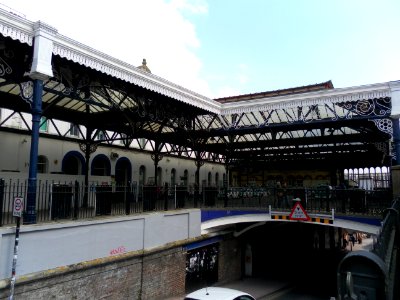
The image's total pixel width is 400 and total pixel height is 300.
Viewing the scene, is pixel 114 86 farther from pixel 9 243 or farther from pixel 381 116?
pixel 381 116

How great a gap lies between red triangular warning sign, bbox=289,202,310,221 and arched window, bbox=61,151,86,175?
12.3 metres

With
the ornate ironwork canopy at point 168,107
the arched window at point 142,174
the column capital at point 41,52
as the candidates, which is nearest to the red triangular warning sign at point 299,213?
the ornate ironwork canopy at point 168,107

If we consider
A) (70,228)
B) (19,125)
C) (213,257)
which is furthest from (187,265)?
(19,125)

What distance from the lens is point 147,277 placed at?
37.6 ft

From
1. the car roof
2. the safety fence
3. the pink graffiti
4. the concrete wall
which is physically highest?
the safety fence

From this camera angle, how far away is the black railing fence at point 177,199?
986cm

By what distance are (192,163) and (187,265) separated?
1709 cm

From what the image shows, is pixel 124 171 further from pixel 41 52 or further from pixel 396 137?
pixel 396 137

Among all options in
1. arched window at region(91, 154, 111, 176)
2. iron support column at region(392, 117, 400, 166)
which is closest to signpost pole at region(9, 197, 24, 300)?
iron support column at region(392, 117, 400, 166)

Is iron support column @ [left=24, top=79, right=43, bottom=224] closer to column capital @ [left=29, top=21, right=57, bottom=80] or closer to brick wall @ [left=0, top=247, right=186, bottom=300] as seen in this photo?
column capital @ [left=29, top=21, right=57, bottom=80]

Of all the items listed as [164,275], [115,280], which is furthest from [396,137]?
[115,280]

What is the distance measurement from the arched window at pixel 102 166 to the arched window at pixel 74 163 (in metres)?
1.14

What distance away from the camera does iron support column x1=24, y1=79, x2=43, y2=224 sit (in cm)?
840

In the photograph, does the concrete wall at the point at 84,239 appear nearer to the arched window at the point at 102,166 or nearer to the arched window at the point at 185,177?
the arched window at the point at 102,166
